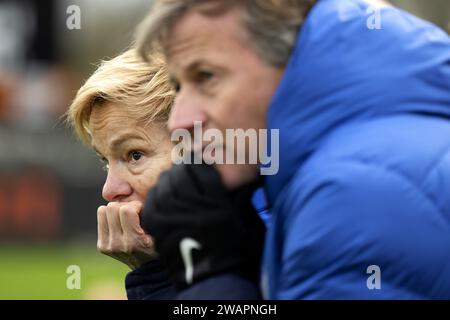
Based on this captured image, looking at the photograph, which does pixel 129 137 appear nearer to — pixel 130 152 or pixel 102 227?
pixel 130 152

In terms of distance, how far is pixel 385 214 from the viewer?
1696 millimetres

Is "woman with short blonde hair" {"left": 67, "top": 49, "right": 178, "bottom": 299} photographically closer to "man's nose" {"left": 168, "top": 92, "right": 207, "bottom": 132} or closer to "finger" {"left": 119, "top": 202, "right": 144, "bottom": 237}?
"finger" {"left": 119, "top": 202, "right": 144, "bottom": 237}

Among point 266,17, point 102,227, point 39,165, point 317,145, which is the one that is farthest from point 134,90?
point 39,165

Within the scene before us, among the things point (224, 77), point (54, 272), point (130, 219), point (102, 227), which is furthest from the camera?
point (54, 272)

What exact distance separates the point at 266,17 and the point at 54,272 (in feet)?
41.9

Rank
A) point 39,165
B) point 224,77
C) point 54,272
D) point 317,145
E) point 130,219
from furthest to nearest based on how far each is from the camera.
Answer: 1. point 39,165
2. point 54,272
3. point 130,219
4. point 224,77
5. point 317,145

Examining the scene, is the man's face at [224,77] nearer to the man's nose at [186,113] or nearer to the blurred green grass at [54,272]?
the man's nose at [186,113]

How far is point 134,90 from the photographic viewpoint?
2.83 metres

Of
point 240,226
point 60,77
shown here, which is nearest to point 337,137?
point 240,226

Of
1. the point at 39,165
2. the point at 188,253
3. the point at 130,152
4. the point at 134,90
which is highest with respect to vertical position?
the point at 39,165

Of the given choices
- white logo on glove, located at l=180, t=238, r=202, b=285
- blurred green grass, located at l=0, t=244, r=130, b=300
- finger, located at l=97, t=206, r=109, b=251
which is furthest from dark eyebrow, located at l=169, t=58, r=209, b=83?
blurred green grass, located at l=0, t=244, r=130, b=300

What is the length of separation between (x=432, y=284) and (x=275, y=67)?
0.51 metres
